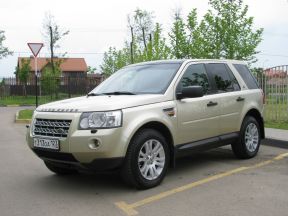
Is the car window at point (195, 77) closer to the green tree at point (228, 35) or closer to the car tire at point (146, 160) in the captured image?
the car tire at point (146, 160)

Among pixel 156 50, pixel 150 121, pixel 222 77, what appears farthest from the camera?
pixel 156 50

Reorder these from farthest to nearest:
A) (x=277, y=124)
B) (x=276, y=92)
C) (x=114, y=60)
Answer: (x=114, y=60), (x=276, y=92), (x=277, y=124)

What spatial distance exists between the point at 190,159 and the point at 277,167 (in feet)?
5.19

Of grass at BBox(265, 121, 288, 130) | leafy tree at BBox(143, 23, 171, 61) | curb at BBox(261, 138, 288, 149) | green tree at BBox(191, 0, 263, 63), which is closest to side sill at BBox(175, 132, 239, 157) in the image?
curb at BBox(261, 138, 288, 149)

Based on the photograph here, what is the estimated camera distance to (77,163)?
231 inches

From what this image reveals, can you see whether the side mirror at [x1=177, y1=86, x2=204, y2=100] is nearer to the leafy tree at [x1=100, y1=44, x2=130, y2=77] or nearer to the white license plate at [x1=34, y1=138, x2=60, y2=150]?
the white license plate at [x1=34, y1=138, x2=60, y2=150]

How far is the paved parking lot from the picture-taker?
17.3ft

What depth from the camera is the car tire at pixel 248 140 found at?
26.3 ft

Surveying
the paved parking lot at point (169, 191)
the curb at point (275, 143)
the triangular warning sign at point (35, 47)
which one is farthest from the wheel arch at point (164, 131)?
the triangular warning sign at point (35, 47)

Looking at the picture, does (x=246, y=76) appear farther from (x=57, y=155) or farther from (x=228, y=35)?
(x=228, y=35)

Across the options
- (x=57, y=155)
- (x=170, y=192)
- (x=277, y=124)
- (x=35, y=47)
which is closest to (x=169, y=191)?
(x=170, y=192)

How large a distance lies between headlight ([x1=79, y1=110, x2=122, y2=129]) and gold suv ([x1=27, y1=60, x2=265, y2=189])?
13 millimetres

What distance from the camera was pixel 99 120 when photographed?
18.9 ft

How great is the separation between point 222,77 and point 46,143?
3.35 meters
